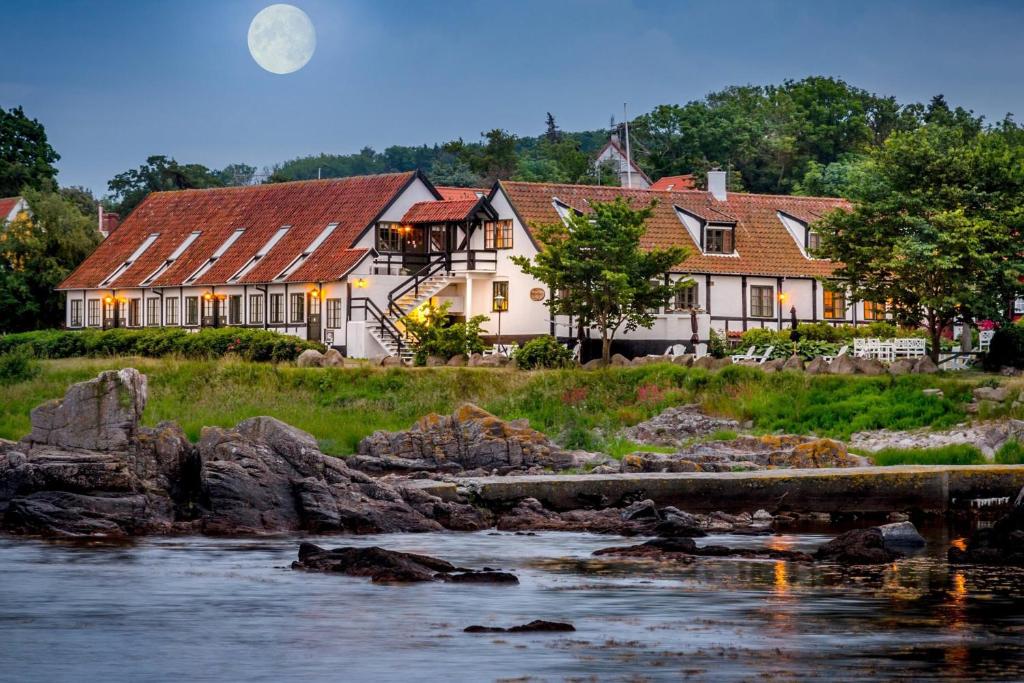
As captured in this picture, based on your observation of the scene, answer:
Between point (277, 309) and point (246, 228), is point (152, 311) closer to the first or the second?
point (246, 228)

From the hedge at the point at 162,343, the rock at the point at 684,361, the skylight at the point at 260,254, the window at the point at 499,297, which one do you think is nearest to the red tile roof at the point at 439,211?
the window at the point at 499,297

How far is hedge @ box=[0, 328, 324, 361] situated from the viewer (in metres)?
61.1

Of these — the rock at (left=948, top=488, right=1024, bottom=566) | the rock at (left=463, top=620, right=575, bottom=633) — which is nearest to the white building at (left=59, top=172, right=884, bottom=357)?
the rock at (left=948, top=488, right=1024, bottom=566)

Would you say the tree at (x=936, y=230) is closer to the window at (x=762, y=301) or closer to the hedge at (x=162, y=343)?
the window at (x=762, y=301)

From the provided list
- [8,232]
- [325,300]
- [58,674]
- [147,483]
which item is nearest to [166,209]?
[8,232]

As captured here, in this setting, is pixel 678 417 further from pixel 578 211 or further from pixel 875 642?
pixel 875 642

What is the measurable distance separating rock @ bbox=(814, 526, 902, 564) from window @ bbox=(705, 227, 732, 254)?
40.6m

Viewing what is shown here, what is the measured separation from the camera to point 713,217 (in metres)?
71.6

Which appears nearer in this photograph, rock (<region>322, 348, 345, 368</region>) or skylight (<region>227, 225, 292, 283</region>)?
rock (<region>322, 348, 345, 368</region>)

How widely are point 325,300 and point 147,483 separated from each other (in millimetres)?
34337

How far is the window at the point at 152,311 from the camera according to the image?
76.4 m

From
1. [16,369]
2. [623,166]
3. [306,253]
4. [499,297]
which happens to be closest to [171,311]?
[306,253]

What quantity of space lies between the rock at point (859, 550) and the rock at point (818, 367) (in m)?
19.8

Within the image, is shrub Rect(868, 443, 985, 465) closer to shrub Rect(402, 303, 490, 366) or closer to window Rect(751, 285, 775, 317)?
shrub Rect(402, 303, 490, 366)
